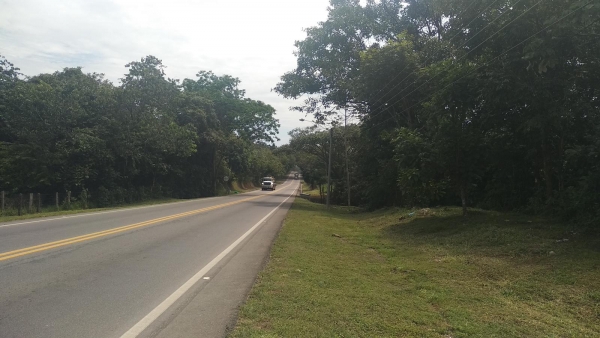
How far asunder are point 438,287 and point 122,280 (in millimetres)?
5225

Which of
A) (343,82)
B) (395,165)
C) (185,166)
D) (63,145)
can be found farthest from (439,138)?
(185,166)

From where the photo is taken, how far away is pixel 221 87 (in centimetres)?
5384

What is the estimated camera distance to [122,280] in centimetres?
673

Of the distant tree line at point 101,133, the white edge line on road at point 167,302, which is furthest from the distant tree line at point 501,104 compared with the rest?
the distant tree line at point 101,133

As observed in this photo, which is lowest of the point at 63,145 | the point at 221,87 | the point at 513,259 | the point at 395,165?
the point at 513,259

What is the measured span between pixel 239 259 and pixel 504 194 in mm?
12400

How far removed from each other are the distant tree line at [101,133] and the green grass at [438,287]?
22.1 m

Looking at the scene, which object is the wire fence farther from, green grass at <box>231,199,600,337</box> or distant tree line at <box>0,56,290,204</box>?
green grass at <box>231,199,600,337</box>

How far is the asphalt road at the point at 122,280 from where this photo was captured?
4.78 m

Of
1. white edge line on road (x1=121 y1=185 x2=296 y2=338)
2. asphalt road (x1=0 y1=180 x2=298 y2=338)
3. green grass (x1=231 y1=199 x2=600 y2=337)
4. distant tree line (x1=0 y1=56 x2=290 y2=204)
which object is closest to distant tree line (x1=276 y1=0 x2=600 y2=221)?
green grass (x1=231 y1=199 x2=600 y2=337)

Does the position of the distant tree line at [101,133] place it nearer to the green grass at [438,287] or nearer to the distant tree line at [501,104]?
the distant tree line at [501,104]

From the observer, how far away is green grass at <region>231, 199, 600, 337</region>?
4.88 meters

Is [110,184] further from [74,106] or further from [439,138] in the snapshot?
[439,138]

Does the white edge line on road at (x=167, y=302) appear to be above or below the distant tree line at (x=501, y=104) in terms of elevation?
below
